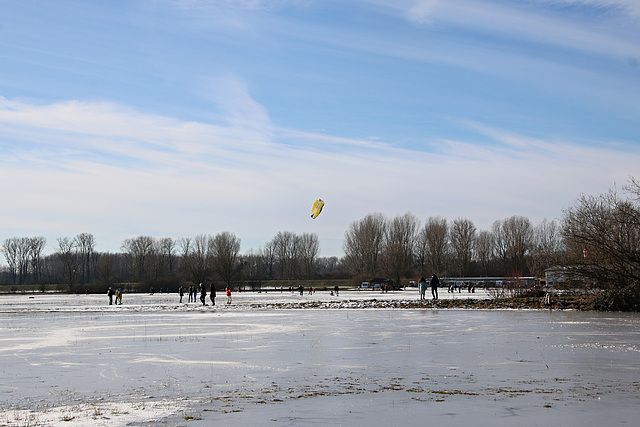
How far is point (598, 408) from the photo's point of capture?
6.85m

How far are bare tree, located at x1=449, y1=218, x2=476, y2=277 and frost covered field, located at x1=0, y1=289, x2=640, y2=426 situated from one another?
103 metres

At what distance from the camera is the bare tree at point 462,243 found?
11762 centimetres

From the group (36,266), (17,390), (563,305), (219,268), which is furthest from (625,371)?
(36,266)

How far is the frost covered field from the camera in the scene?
22.1ft

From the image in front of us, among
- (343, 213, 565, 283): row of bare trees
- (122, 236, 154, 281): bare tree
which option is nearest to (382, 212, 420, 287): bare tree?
(343, 213, 565, 283): row of bare trees

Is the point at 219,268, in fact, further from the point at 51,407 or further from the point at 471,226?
the point at 51,407

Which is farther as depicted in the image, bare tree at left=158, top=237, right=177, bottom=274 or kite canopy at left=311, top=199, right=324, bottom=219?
bare tree at left=158, top=237, right=177, bottom=274

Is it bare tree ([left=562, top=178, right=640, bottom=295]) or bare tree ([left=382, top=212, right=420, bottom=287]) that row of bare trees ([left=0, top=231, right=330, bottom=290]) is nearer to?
bare tree ([left=382, top=212, right=420, bottom=287])

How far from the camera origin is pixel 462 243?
119 meters

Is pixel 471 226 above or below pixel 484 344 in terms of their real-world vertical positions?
above

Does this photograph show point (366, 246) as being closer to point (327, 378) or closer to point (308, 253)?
point (308, 253)

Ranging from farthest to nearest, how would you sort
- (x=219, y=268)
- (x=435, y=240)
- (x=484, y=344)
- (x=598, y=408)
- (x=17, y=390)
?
(x=435, y=240), (x=219, y=268), (x=484, y=344), (x=17, y=390), (x=598, y=408)

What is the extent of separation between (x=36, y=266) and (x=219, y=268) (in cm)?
6319

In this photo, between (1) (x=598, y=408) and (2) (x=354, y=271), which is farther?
(2) (x=354, y=271)
